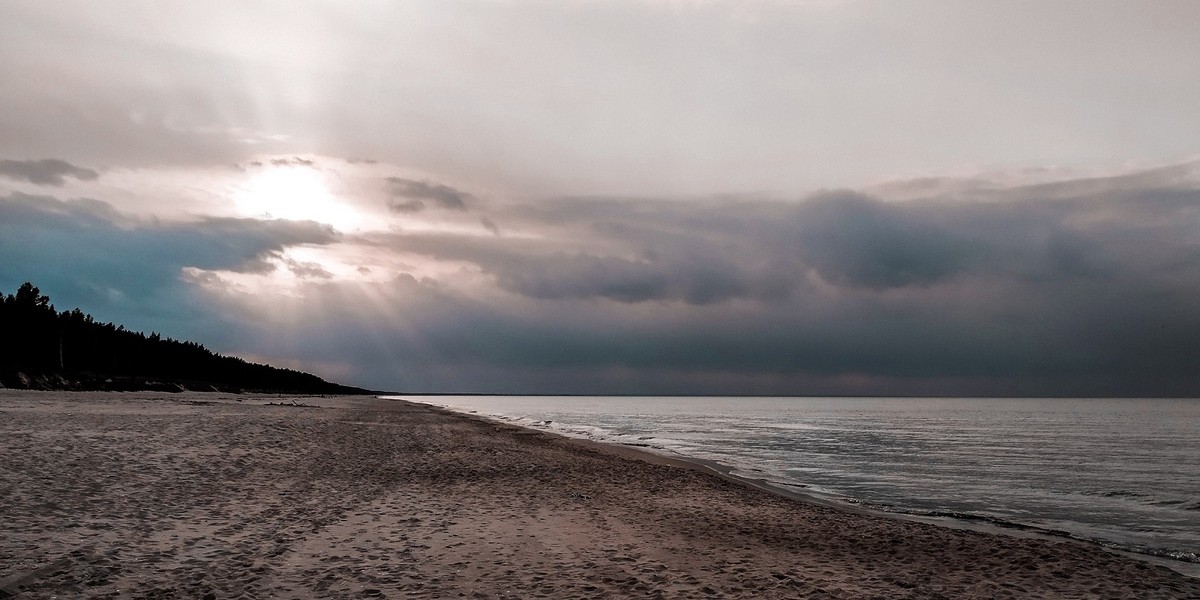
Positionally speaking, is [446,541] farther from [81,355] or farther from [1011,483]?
[81,355]

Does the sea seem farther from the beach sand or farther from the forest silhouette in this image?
the forest silhouette

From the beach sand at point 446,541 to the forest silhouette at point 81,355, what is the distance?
7491 cm

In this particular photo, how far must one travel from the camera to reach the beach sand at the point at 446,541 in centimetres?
1043

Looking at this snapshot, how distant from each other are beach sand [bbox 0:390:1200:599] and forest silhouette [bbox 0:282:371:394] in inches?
2949

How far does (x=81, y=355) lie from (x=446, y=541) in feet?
431

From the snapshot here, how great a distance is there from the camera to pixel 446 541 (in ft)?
44.1

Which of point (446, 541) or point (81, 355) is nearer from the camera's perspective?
point (446, 541)

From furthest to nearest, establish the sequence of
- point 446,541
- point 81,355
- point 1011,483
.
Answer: point 81,355 < point 1011,483 < point 446,541

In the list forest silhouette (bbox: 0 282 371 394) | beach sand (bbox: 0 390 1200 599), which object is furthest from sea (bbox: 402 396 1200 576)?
forest silhouette (bbox: 0 282 371 394)

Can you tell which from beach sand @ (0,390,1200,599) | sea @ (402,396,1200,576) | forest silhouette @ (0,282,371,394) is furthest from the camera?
forest silhouette @ (0,282,371,394)

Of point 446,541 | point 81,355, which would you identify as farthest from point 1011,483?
point 81,355

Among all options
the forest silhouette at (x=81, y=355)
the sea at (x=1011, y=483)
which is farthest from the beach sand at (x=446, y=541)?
the forest silhouette at (x=81, y=355)

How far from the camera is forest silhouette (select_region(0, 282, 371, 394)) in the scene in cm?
8519

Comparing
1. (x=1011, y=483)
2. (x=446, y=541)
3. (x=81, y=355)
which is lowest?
(x=1011, y=483)
